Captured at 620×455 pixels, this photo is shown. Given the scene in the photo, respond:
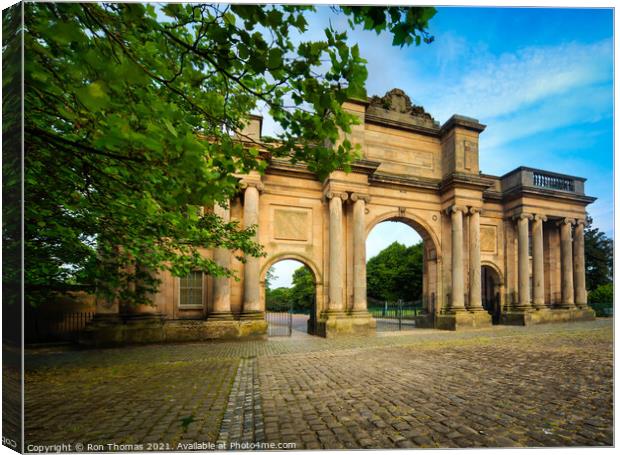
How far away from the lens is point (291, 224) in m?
14.7

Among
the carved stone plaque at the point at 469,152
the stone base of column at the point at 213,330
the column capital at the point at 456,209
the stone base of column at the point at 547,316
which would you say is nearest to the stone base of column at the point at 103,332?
the stone base of column at the point at 213,330

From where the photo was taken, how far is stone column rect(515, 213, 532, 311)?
17719 mm

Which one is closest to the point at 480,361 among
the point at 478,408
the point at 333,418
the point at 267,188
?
the point at 478,408

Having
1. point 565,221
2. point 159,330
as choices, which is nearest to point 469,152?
point 565,221

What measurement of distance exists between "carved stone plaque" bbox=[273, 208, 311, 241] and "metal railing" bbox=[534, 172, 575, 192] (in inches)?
534

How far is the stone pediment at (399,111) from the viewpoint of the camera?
53.8 feet

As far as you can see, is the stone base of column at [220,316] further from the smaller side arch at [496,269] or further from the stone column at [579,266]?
the stone column at [579,266]

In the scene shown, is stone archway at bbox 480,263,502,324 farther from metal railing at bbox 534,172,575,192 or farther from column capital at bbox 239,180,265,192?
column capital at bbox 239,180,265,192

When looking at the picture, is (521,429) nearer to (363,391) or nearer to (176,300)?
(363,391)

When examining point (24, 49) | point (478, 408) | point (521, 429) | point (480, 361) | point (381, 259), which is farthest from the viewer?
point (381, 259)

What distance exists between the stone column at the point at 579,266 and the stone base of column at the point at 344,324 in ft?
45.1

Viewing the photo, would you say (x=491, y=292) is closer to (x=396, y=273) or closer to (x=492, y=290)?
(x=492, y=290)

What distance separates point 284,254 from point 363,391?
9.76 metres

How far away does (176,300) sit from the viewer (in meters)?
12.9
